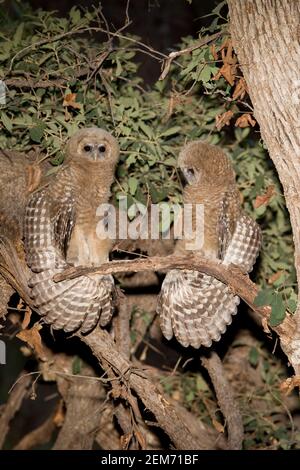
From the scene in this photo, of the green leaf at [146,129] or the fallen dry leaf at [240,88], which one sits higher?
→ the fallen dry leaf at [240,88]

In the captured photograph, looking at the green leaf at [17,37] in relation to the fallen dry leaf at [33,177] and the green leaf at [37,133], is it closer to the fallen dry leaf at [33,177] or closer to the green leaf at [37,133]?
the green leaf at [37,133]

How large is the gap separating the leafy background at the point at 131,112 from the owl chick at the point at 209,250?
6.7 inches

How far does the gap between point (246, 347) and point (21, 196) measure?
2.10 meters

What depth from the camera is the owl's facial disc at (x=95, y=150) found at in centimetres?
Answer: 359

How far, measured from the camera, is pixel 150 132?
375 cm

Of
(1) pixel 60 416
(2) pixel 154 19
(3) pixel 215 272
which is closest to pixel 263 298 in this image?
→ (3) pixel 215 272

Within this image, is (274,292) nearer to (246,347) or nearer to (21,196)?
(21,196)

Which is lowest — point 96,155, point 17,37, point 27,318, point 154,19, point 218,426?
point 218,426

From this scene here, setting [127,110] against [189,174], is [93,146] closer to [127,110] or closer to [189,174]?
[127,110]

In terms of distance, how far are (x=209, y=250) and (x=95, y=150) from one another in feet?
2.92

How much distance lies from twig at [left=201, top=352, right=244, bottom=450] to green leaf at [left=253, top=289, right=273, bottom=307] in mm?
1304

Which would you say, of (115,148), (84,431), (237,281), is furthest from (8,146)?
(84,431)

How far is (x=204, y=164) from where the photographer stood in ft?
12.1

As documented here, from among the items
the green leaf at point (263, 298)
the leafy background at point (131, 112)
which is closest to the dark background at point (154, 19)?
the leafy background at point (131, 112)
